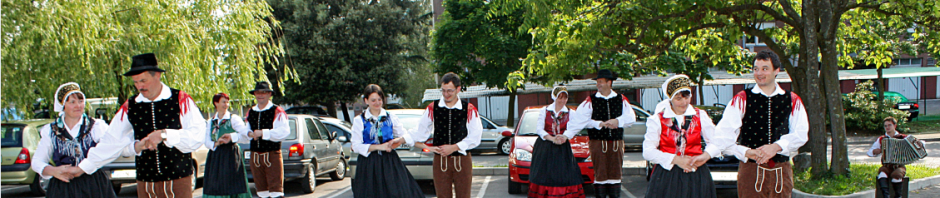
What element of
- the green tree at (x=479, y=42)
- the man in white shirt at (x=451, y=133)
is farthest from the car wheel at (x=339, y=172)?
the green tree at (x=479, y=42)

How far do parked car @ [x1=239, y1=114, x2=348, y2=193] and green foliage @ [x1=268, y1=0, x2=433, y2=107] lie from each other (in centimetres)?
1620

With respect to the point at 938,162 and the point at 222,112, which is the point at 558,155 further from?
the point at 938,162

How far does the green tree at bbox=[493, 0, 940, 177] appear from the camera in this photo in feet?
26.3

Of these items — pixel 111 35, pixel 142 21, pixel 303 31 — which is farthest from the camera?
pixel 303 31

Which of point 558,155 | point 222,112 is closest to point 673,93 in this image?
point 558,155

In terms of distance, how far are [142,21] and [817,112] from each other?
10.9 m

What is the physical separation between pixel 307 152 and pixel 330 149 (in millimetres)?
1037

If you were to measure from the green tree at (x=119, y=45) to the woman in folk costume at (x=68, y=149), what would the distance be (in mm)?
5605

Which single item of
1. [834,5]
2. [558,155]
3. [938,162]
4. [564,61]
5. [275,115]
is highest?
[834,5]

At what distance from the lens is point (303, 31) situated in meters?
26.4

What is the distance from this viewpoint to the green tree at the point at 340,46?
26.2 m

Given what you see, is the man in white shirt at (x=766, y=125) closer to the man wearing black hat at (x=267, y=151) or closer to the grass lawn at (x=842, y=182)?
the grass lawn at (x=842, y=182)

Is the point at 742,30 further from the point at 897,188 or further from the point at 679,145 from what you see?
the point at 679,145

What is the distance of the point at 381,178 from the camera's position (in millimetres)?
5488
